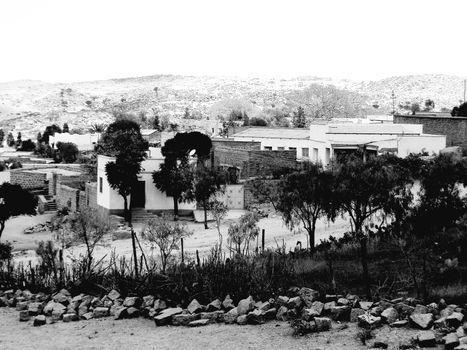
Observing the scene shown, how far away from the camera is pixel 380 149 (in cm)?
3297

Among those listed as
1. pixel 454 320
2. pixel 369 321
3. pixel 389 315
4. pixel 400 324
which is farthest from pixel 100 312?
pixel 454 320

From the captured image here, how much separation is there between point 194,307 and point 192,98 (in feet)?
408

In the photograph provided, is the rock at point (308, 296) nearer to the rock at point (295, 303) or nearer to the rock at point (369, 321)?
the rock at point (295, 303)

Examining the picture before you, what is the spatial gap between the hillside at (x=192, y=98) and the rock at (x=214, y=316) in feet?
246

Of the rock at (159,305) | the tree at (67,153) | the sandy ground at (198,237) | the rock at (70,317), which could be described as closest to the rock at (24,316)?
the rock at (70,317)

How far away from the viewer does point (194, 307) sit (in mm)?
11273

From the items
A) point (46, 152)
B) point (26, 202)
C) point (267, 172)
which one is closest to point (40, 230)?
point (26, 202)

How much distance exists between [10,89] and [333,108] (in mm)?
90399

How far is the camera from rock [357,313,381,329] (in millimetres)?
9570

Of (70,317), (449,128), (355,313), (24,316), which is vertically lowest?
(24,316)

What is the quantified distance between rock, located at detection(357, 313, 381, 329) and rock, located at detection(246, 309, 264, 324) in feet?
4.94

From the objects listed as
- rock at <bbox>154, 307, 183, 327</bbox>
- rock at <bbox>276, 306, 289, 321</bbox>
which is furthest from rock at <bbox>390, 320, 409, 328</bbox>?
rock at <bbox>154, 307, 183, 327</bbox>

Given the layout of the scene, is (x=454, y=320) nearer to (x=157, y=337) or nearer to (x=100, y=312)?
(x=157, y=337)

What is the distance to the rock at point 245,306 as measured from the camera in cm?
1088
